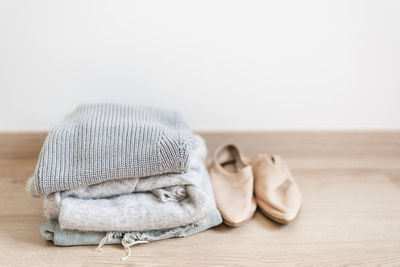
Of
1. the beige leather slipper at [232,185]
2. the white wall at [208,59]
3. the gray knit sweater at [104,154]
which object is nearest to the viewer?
the gray knit sweater at [104,154]

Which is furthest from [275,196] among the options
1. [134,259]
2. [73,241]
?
[73,241]

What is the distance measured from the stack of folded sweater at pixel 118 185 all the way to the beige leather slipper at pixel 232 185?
70mm

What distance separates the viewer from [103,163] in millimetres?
833

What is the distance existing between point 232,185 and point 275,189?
109 mm

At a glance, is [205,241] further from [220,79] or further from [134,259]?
[220,79]

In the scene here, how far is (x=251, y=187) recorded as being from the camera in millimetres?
1007

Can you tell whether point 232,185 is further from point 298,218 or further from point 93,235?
point 93,235

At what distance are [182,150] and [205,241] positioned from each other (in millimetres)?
213

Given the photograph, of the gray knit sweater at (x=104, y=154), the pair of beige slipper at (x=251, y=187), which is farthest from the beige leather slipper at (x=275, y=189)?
the gray knit sweater at (x=104, y=154)

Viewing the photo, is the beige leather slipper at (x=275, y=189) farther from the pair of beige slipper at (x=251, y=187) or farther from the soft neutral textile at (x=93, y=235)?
the soft neutral textile at (x=93, y=235)

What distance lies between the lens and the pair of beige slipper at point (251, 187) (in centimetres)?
94

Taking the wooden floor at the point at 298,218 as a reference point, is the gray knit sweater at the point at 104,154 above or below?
above

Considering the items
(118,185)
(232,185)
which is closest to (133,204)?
(118,185)

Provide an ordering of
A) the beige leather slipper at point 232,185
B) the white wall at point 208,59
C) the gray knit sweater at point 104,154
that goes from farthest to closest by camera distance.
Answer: the white wall at point 208,59, the beige leather slipper at point 232,185, the gray knit sweater at point 104,154
